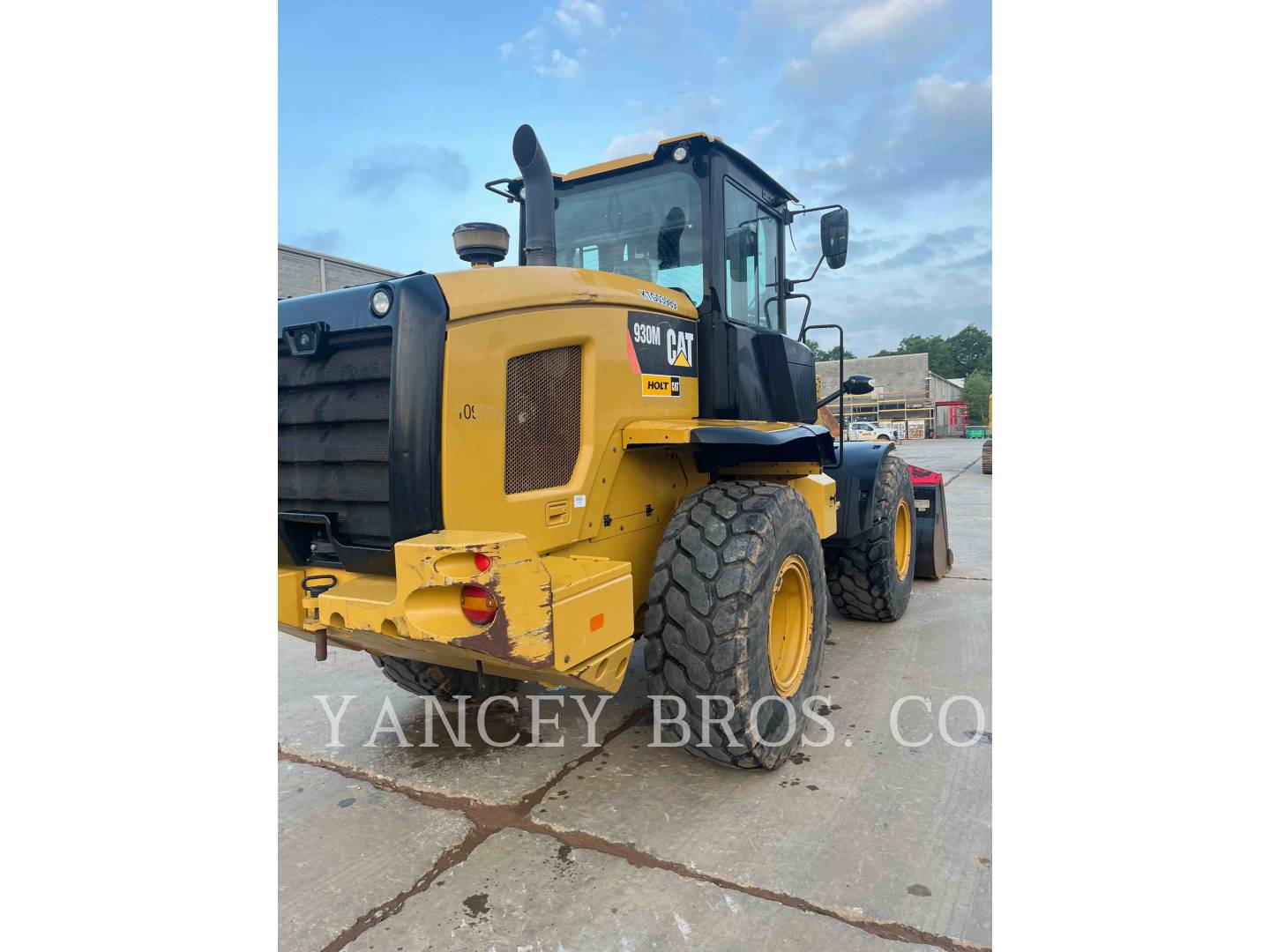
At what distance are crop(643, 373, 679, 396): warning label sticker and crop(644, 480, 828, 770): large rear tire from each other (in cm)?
49

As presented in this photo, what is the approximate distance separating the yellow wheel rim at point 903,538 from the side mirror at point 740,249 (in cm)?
255

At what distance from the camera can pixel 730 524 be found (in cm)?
308

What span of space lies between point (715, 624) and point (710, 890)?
0.91 m

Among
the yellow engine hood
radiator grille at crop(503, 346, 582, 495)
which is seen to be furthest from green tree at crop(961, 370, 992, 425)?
radiator grille at crop(503, 346, 582, 495)

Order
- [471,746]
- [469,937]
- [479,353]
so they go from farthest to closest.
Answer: [471,746] < [479,353] < [469,937]

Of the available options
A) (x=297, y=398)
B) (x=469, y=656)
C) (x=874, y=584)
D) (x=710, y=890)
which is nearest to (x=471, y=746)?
(x=469, y=656)

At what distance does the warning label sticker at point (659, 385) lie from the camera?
3.29m

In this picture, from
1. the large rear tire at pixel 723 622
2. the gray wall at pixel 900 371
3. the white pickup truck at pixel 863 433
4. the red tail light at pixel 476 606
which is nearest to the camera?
the red tail light at pixel 476 606

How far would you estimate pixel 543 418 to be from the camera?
2826mm

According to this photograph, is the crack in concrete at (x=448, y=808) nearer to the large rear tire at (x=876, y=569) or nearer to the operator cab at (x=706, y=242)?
the operator cab at (x=706, y=242)

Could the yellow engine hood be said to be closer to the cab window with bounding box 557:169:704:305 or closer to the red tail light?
the cab window with bounding box 557:169:704:305

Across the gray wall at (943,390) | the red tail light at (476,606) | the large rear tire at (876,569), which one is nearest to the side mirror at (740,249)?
the large rear tire at (876,569)

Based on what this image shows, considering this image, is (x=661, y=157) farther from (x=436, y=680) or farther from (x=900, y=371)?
(x=900, y=371)

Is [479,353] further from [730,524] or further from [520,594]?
[730,524]
